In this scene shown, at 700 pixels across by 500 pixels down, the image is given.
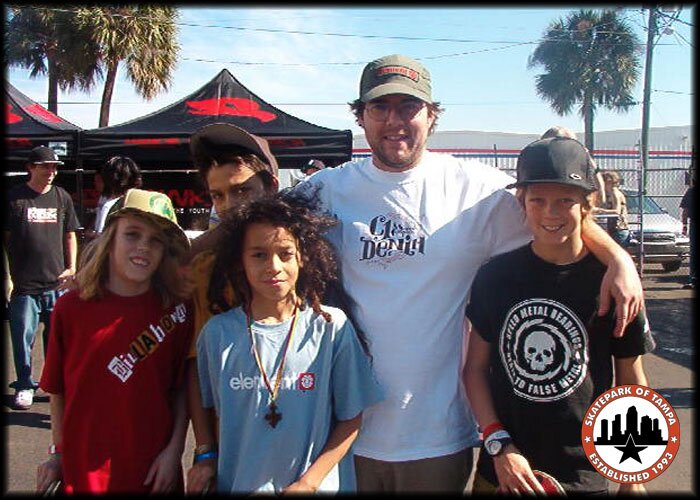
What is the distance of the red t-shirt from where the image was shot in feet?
6.81

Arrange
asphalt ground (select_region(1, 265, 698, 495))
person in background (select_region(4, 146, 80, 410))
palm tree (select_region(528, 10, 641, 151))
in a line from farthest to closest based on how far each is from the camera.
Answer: palm tree (select_region(528, 10, 641, 151)), person in background (select_region(4, 146, 80, 410)), asphalt ground (select_region(1, 265, 698, 495))

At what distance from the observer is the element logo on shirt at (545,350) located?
2.05 metres

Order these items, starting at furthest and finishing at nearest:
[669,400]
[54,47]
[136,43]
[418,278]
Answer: [54,47], [136,43], [669,400], [418,278]

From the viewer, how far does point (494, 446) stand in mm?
2105

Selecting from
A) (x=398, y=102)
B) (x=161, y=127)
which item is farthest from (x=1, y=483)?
(x=161, y=127)

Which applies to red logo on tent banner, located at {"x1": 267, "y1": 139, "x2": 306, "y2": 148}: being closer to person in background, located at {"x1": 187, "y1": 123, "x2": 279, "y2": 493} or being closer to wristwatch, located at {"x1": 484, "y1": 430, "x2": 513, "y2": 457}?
person in background, located at {"x1": 187, "y1": 123, "x2": 279, "y2": 493}

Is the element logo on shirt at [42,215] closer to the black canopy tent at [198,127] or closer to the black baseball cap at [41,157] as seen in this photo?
the black baseball cap at [41,157]

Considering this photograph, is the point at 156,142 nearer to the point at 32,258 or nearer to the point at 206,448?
the point at 32,258

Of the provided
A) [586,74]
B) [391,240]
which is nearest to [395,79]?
[391,240]

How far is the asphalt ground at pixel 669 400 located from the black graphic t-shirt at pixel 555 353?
638 mm

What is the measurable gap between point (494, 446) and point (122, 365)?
1.32 m

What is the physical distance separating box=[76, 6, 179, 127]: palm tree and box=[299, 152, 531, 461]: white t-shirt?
15.3m

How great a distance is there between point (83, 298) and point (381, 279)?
108cm

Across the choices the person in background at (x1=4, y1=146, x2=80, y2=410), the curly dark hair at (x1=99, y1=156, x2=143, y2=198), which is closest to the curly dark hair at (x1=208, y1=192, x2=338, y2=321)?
the curly dark hair at (x1=99, y1=156, x2=143, y2=198)
